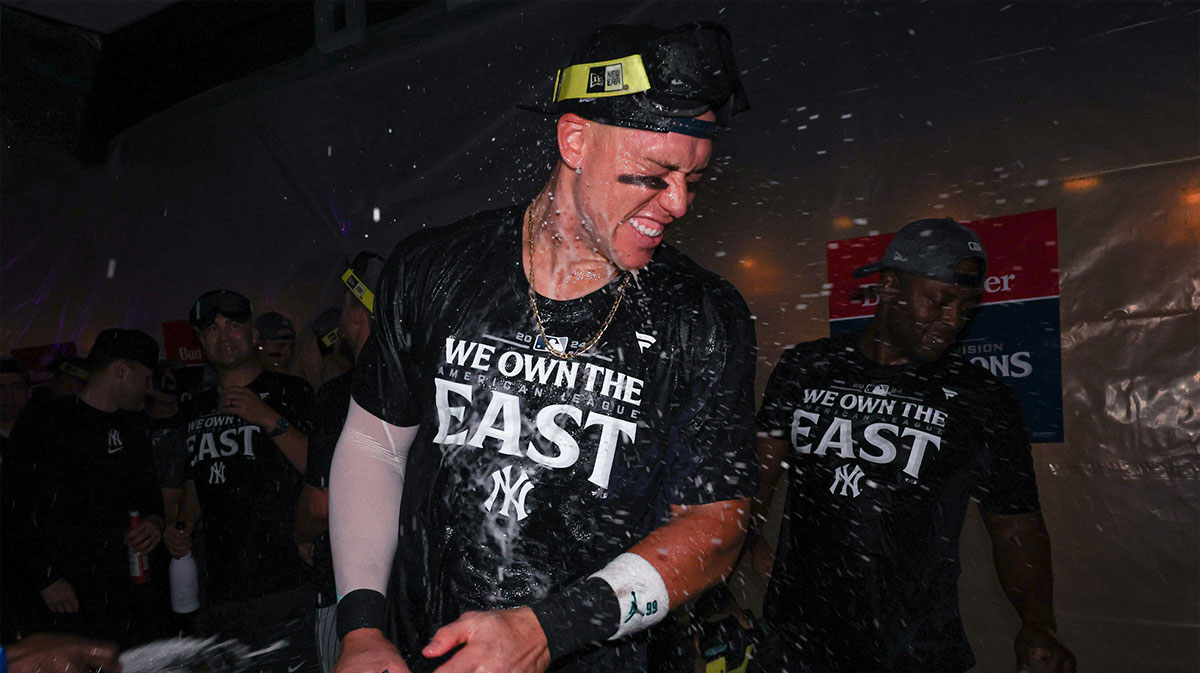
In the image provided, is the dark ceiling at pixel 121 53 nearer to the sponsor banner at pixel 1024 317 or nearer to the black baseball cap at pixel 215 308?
the black baseball cap at pixel 215 308

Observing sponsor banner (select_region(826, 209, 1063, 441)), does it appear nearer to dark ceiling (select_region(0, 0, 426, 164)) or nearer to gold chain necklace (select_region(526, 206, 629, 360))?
gold chain necklace (select_region(526, 206, 629, 360))

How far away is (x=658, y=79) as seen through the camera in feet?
5.79

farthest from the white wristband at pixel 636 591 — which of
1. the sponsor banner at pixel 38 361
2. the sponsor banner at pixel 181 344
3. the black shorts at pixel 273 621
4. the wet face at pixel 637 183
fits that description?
the sponsor banner at pixel 38 361

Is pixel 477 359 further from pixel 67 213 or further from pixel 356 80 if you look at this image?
pixel 67 213

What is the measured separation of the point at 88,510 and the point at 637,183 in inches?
153

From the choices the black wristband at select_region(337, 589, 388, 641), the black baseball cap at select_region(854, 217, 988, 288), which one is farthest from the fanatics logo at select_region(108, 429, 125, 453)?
the black baseball cap at select_region(854, 217, 988, 288)

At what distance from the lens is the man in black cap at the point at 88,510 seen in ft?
13.1

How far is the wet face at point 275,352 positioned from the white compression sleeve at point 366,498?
302 centimetres

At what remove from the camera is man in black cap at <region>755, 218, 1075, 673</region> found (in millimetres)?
2746

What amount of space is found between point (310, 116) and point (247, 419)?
214 cm

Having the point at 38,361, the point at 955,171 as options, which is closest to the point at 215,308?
the point at 955,171

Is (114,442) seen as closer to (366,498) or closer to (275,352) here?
(275,352)

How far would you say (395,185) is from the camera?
448cm

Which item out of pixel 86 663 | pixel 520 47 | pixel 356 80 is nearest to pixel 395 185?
pixel 356 80
